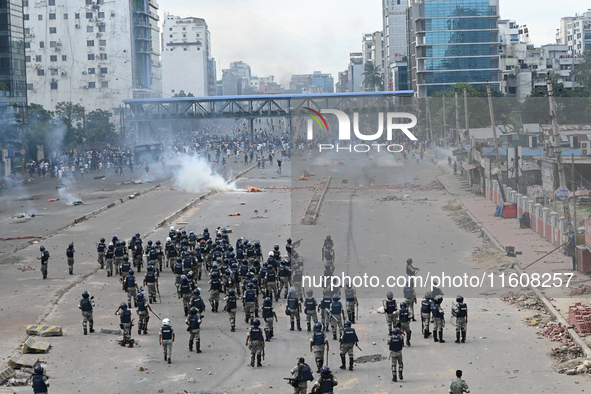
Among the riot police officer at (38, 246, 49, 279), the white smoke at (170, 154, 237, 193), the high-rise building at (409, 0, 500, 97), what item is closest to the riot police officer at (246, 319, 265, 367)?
the riot police officer at (38, 246, 49, 279)

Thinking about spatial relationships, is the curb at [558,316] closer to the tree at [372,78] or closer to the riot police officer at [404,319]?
the riot police officer at [404,319]

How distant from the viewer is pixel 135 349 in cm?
1811

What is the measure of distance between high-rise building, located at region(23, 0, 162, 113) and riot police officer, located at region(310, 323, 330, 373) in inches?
4454

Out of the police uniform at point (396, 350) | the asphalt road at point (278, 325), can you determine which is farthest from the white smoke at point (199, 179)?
the police uniform at point (396, 350)

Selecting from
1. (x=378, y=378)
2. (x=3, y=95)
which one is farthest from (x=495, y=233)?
(x=3, y=95)

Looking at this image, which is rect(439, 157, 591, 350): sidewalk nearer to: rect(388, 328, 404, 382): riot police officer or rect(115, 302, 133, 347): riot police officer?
rect(388, 328, 404, 382): riot police officer

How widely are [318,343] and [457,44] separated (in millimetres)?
119618

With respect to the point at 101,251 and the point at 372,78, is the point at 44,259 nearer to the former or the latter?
the point at 101,251

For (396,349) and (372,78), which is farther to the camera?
(372,78)

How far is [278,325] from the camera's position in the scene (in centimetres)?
2055

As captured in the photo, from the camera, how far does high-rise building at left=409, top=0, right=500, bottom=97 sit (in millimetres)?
127500

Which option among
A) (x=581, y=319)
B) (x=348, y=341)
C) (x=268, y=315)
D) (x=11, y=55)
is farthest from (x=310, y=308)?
(x=11, y=55)

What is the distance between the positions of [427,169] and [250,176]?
17.2 m

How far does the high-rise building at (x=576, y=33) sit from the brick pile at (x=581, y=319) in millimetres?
166603
